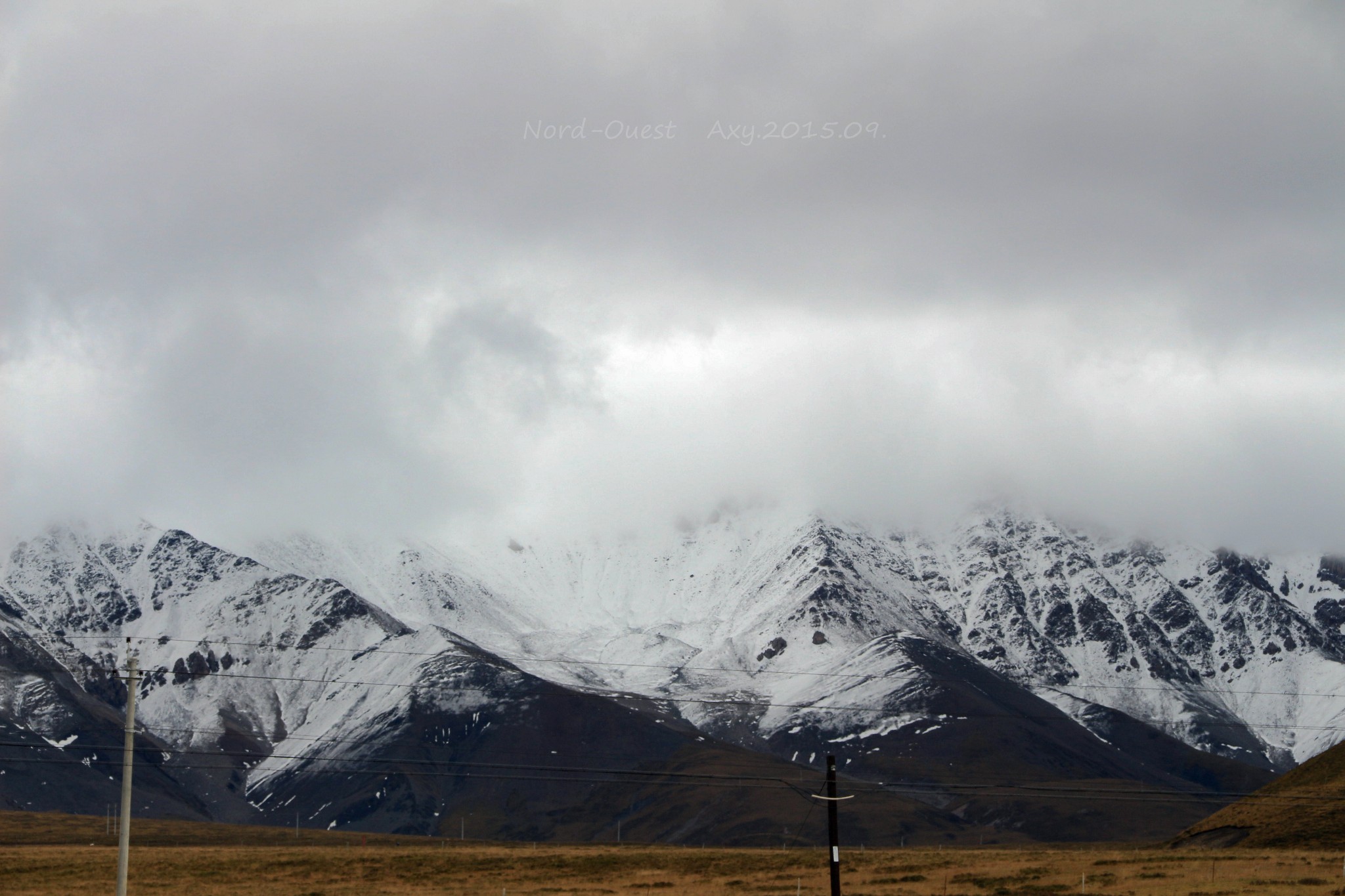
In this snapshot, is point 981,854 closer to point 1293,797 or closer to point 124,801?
point 1293,797

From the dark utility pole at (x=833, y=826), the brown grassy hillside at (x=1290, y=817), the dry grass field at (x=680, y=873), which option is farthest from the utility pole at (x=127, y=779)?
the brown grassy hillside at (x=1290, y=817)

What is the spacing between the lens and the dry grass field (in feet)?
315

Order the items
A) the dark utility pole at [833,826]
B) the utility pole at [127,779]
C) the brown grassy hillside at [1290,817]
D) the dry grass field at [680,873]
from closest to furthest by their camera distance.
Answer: the dark utility pole at [833,826]
the utility pole at [127,779]
the dry grass field at [680,873]
the brown grassy hillside at [1290,817]

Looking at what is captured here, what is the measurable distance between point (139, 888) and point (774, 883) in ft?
149

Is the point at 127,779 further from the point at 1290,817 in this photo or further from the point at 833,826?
the point at 1290,817

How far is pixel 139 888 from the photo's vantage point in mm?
112125

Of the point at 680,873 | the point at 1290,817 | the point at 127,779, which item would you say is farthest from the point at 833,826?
the point at 1290,817

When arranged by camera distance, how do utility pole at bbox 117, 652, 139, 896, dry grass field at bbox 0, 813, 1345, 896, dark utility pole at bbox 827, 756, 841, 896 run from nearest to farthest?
dark utility pole at bbox 827, 756, 841, 896
utility pole at bbox 117, 652, 139, 896
dry grass field at bbox 0, 813, 1345, 896

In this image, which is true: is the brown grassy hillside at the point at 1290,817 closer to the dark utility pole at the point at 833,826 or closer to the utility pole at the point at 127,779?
the dark utility pole at the point at 833,826

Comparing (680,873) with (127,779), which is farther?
(680,873)

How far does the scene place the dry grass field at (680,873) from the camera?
→ 96000 millimetres

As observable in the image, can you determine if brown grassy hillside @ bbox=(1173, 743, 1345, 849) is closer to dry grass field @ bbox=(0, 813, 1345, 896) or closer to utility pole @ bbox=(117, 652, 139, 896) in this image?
dry grass field @ bbox=(0, 813, 1345, 896)

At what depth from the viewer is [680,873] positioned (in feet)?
400

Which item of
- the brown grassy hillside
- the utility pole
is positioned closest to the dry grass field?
the brown grassy hillside
